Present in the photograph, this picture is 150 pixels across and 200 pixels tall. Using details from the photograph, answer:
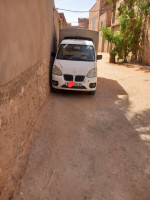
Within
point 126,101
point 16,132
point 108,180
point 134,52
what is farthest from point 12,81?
point 134,52

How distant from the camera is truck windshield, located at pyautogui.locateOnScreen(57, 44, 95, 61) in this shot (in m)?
6.39

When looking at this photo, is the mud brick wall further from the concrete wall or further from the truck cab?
the concrete wall

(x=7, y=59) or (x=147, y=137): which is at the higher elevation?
(x=7, y=59)

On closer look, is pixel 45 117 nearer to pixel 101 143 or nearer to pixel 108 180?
pixel 101 143

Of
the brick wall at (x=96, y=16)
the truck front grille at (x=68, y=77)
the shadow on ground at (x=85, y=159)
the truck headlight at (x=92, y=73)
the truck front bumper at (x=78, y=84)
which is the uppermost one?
the brick wall at (x=96, y=16)

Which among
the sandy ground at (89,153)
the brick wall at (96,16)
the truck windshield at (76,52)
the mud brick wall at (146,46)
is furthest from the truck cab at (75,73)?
the brick wall at (96,16)

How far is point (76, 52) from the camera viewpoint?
6590 mm

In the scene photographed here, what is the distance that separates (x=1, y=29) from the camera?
1935mm

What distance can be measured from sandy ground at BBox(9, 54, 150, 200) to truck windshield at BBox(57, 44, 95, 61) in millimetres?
1822

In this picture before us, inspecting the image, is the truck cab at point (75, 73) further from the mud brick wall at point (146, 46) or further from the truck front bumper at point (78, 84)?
the mud brick wall at point (146, 46)

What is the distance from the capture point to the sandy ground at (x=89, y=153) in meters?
2.35

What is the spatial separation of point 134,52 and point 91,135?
12.5 meters

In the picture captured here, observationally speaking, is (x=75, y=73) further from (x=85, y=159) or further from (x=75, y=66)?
(x=85, y=159)

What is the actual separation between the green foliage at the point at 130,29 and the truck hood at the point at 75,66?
927 cm
